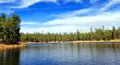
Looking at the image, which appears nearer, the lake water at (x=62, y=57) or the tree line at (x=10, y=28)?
the lake water at (x=62, y=57)

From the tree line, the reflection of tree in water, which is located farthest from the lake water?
the tree line

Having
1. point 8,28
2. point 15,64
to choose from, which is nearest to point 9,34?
point 8,28

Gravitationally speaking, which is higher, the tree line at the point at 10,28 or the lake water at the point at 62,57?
the tree line at the point at 10,28

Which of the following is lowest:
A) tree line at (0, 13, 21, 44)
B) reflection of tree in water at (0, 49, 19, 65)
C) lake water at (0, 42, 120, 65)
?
lake water at (0, 42, 120, 65)

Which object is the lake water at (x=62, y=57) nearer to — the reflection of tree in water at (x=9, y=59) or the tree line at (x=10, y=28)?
the reflection of tree in water at (x=9, y=59)

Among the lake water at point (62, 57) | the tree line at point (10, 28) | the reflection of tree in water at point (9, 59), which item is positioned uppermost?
the tree line at point (10, 28)

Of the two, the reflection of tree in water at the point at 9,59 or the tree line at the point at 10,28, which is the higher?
the tree line at the point at 10,28

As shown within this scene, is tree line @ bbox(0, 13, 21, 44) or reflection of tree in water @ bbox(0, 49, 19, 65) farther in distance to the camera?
tree line @ bbox(0, 13, 21, 44)

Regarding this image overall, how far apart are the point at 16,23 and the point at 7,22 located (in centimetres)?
1250

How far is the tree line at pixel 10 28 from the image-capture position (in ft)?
438

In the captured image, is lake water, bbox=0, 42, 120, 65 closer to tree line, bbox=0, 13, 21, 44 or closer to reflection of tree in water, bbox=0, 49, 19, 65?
reflection of tree in water, bbox=0, 49, 19, 65

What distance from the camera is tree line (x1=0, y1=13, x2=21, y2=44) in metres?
134

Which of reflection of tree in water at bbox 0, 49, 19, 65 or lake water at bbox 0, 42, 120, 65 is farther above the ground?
reflection of tree in water at bbox 0, 49, 19, 65

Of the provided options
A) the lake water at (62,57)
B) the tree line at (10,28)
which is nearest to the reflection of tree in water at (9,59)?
the lake water at (62,57)
